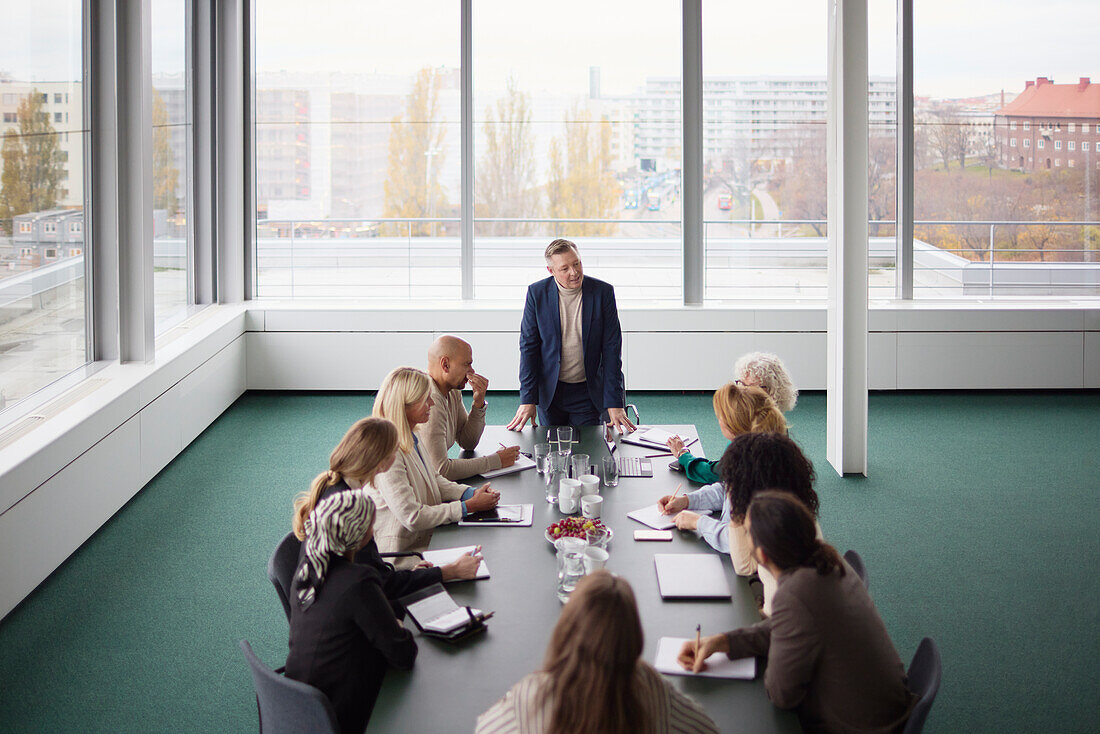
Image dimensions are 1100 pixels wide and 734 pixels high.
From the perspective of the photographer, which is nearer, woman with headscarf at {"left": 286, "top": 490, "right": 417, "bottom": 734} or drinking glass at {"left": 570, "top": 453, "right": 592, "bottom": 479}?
woman with headscarf at {"left": 286, "top": 490, "right": 417, "bottom": 734}

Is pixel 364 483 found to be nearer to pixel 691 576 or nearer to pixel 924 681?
pixel 691 576

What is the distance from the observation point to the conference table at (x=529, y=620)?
2.46 m

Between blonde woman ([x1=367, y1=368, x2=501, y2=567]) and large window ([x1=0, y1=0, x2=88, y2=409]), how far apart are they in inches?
97.9

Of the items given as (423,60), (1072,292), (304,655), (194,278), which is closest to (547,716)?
(304,655)

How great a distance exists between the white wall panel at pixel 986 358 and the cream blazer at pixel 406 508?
5967 millimetres

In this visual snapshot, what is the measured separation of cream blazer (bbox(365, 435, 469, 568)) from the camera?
12.1 feet

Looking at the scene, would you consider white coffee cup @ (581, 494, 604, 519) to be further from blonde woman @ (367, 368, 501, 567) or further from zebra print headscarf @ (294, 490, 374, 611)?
zebra print headscarf @ (294, 490, 374, 611)

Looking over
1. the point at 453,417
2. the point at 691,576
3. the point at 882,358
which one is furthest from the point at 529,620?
the point at 882,358

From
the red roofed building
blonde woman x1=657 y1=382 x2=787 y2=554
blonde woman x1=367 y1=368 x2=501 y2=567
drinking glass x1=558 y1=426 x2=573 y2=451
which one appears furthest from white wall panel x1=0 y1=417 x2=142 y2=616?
the red roofed building

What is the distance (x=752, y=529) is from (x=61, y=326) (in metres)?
4.57

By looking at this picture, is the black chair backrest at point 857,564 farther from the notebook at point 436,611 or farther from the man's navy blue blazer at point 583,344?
the man's navy blue blazer at point 583,344

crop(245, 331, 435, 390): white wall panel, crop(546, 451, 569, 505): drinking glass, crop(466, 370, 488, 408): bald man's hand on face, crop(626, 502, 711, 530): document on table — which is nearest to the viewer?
crop(626, 502, 711, 530): document on table

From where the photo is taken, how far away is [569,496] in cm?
379

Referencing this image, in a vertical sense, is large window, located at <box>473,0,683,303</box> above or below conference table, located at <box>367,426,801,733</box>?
above
